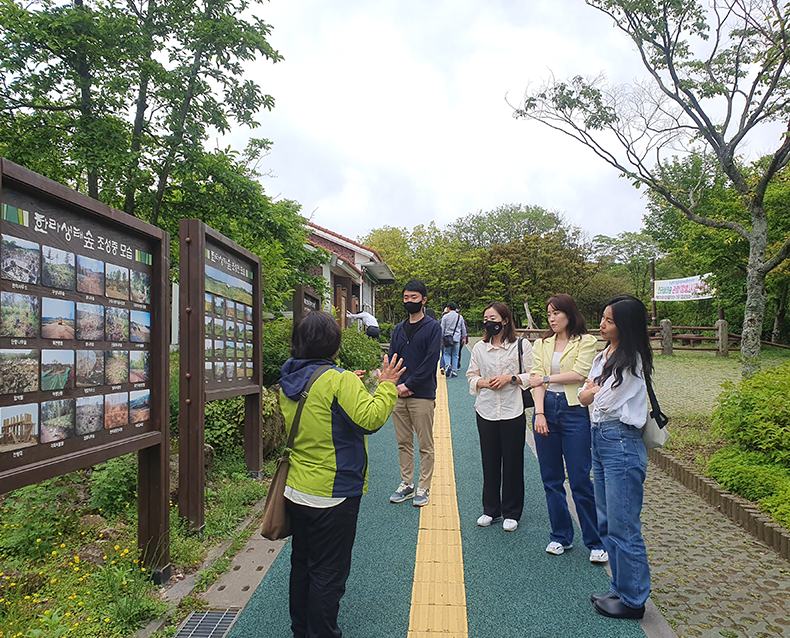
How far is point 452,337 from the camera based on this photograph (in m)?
13.0

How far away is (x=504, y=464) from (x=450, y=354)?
9.47m

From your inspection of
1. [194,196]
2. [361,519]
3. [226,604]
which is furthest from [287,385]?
[194,196]

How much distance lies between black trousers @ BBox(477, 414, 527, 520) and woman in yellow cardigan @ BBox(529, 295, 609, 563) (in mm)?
305

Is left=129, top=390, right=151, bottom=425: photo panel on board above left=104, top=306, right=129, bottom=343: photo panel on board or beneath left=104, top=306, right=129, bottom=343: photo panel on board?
beneath

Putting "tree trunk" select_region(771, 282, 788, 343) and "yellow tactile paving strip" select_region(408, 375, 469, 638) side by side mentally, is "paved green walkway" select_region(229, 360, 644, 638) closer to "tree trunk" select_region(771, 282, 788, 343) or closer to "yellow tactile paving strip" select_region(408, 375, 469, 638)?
"yellow tactile paving strip" select_region(408, 375, 469, 638)

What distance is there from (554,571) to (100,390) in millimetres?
3064

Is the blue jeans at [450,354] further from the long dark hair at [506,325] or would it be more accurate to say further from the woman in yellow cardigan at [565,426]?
the woman in yellow cardigan at [565,426]

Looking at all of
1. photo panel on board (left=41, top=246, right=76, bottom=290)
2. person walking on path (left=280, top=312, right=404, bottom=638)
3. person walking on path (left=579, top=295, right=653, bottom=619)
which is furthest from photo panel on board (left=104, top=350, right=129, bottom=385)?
person walking on path (left=579, top=295, right=653, bottom=619)

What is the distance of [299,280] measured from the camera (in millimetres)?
11281

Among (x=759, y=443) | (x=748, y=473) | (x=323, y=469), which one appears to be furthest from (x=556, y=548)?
(x=759, y=443)

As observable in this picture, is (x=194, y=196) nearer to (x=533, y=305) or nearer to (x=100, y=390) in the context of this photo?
(x=100, y=390)

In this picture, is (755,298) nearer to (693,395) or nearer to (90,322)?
(693,395)

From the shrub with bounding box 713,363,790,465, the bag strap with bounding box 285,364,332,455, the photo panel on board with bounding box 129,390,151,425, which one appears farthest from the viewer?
the shrub with bounding box 713,363,790,465

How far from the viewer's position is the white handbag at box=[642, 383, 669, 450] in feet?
9.86
